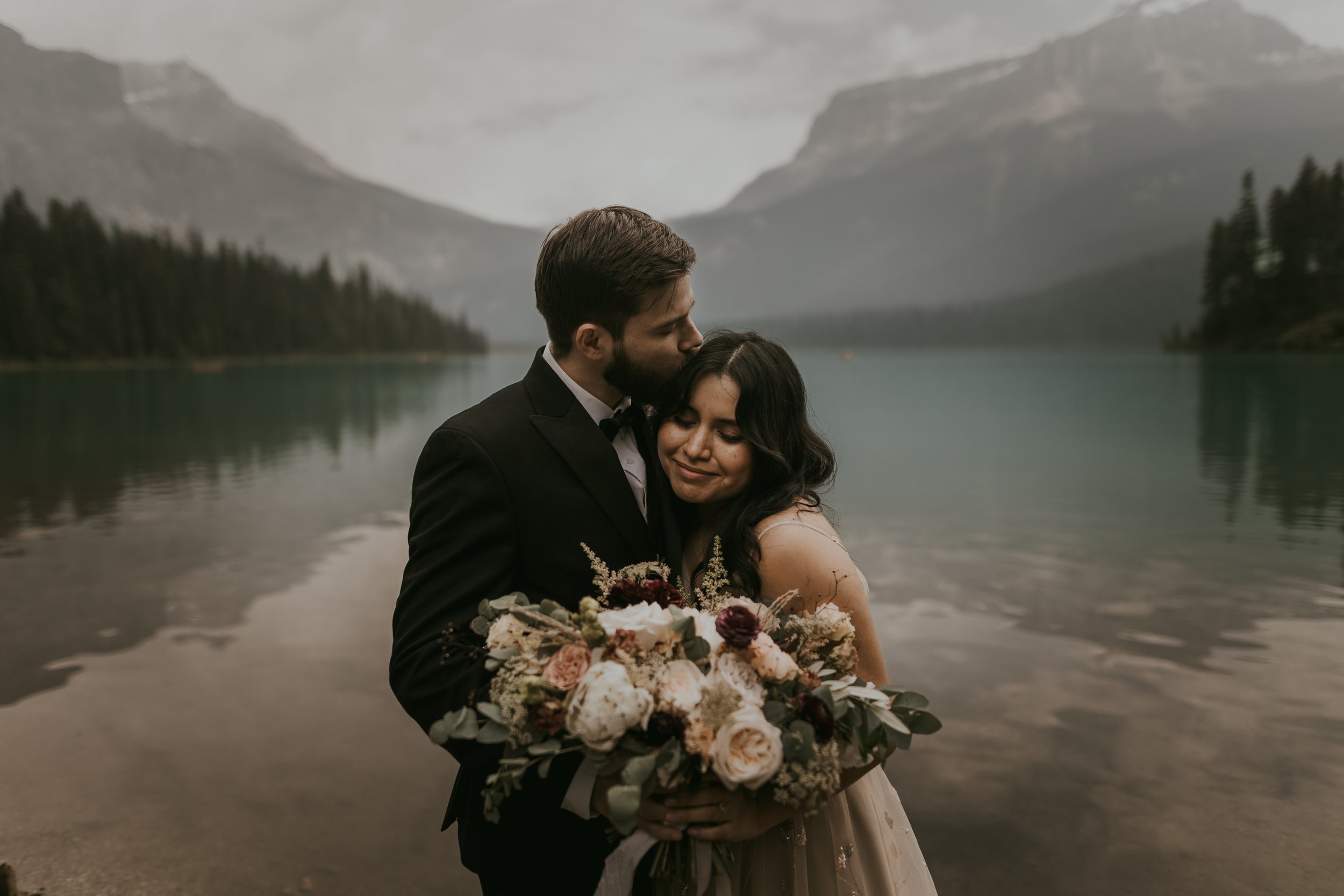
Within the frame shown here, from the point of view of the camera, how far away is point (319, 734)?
26.3ft

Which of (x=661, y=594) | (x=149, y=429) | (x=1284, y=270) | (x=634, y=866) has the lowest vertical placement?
(x=149, y=429)

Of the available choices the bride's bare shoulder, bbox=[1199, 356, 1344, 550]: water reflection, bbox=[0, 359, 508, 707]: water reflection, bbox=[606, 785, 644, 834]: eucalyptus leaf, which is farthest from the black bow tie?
bbox=[1199, 356, 1344, 550]: water reflection

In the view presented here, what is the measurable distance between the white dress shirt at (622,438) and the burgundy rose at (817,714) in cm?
111

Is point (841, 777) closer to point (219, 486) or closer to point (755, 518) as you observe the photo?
point (755, 518)

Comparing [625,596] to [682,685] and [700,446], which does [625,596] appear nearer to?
[682,685]

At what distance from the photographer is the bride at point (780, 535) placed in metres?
3.13

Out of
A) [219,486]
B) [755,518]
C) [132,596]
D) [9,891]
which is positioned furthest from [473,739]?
[219,486]

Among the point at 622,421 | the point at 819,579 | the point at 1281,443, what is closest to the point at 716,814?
the point at 819,579

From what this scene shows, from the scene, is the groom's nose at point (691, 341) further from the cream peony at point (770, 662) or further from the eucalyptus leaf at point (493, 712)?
the eucalyptus leaf at point (493, 712)

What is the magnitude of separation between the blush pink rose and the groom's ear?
50.7 inches

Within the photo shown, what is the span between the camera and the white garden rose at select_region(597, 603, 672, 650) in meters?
2.43

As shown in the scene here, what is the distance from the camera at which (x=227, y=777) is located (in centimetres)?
711

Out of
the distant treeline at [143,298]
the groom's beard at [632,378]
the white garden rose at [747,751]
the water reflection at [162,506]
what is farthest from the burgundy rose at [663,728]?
the distant treeline at [143,298]

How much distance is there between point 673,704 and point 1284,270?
12027 centimetres
